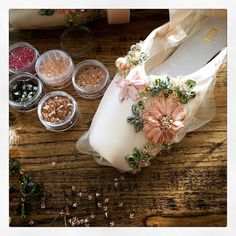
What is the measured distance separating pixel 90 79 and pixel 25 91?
178 millimetres

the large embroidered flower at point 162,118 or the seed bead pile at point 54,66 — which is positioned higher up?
the seed bead pile at point 54,66

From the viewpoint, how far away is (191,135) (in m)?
1.40

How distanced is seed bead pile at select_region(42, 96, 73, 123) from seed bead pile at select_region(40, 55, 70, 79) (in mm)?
74

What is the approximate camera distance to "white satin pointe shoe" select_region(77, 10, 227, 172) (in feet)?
3.98

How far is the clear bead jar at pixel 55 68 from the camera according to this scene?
1.41 m

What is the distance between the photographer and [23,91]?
1.41 m

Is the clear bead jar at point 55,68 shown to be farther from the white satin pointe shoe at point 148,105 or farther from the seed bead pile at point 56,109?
the white satin pointe shoe at point 148,105

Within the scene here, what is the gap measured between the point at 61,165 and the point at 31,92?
0.21 m

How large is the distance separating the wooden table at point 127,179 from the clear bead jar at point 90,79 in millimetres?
31

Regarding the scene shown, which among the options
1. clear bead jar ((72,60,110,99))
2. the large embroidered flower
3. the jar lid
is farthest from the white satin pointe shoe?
the jar lid

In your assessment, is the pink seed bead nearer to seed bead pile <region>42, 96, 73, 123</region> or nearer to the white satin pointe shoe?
seed bead pile <region>42, 96, 73, 123</region>

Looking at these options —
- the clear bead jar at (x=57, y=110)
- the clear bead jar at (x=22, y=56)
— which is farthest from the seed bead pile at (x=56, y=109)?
the clear bead jar at (x=22, y=56)

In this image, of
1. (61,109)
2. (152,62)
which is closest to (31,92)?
(61,109)

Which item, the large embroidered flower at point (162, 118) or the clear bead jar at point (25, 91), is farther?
the clear bead jar at point (25, 91)
